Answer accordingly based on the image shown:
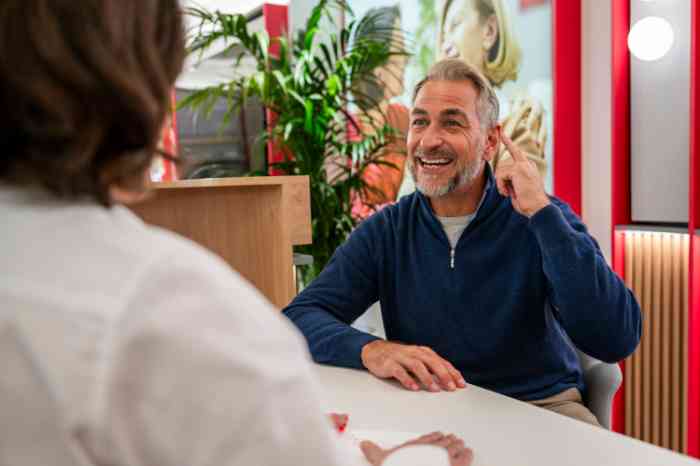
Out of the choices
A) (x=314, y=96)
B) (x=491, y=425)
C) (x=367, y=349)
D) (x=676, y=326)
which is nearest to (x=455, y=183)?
(x=367, y=349)

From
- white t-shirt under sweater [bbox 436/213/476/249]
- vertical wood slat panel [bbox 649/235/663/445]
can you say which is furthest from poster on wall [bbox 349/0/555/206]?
white t-shirt under sweater [bbox 436/213/476/249]

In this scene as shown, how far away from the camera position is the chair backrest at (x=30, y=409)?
1.38 ft

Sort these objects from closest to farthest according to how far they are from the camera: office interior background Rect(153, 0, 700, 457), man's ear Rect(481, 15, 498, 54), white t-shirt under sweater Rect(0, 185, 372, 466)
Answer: white t-shirt under sweater Rect(0, 185, 372, 466)
office interior background Rect(153, 0, 700, 457)
man's ear Rect(481, 15, 498, 54)

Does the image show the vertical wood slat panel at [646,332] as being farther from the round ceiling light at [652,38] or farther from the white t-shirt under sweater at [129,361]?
the white t-shirt under sweater at [129,361]

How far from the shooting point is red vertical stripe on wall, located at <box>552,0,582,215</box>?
3045mm

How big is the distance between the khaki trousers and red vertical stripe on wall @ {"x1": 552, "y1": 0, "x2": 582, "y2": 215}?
1.47m

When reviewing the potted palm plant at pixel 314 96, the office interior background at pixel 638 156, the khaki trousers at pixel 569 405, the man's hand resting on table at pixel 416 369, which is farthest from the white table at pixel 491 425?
the potted palm plant at pixel 314 96

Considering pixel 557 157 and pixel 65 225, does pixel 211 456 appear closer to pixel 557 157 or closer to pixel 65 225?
pixel 65 225

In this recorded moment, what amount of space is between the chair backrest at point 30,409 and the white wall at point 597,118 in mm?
2860

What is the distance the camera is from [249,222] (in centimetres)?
240

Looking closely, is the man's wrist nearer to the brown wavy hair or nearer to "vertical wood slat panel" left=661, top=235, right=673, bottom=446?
the brown wavy hair

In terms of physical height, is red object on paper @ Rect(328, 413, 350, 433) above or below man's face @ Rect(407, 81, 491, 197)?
below

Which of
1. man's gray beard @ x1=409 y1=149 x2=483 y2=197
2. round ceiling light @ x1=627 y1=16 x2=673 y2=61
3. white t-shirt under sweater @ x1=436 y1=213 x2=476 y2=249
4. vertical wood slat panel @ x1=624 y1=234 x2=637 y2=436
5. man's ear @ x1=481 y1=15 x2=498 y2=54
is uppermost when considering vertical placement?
man's ear @ x1=481 y1=15 x2=498 y2=54

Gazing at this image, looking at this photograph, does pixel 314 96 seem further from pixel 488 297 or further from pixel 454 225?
pixel 488 297
